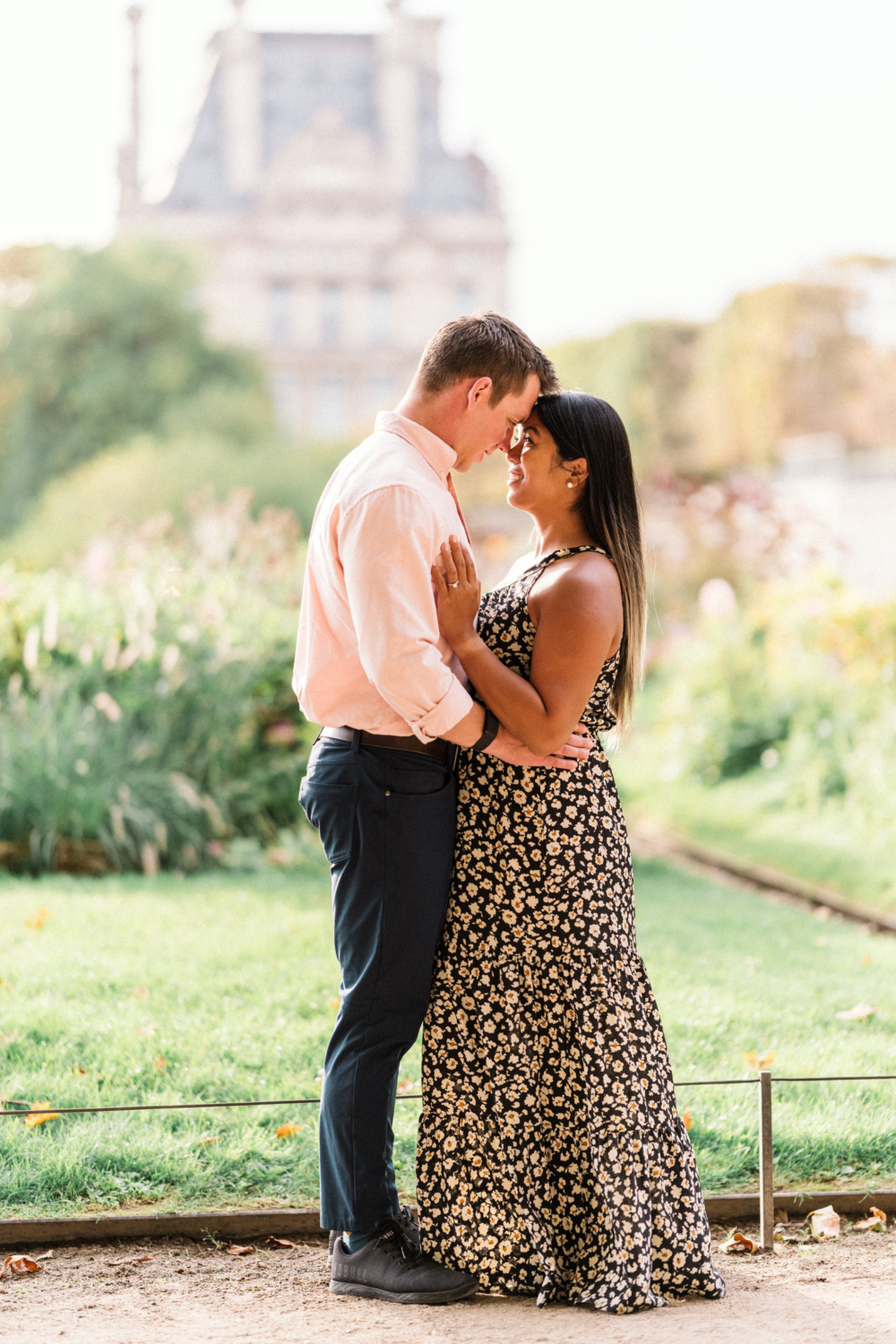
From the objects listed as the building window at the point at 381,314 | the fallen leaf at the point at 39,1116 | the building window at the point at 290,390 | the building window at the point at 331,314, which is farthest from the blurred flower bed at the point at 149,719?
the building window at the point at 381,314

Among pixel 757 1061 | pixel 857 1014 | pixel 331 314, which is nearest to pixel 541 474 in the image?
pixel 757 1061

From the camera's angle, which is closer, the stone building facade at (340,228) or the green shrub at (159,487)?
the green shrub at (159,487)

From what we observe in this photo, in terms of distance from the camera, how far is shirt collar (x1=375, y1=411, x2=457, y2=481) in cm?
291

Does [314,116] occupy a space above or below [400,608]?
above

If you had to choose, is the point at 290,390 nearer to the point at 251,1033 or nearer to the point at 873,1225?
the point at 251,1033

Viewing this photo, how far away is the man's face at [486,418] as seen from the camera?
2.89 m

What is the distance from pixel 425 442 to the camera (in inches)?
115

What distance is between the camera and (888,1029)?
4.49 metres

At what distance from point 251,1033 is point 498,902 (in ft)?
5.36

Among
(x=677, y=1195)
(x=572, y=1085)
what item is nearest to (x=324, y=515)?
(x=572, y=1085)

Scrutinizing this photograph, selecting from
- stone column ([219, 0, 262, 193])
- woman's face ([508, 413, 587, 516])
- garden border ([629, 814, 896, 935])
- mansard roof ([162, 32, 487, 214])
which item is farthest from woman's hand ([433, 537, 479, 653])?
stone column ([219, 0, 262, 193])

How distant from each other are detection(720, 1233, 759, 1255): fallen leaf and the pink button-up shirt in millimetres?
1466

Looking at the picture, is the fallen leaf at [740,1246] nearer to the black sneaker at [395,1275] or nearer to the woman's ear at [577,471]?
the black sneaker at [395,1275]

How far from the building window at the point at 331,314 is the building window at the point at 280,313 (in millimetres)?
1176
